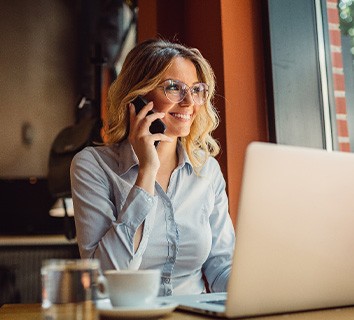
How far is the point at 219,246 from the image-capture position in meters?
1.82

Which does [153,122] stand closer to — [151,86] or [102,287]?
[151,86]

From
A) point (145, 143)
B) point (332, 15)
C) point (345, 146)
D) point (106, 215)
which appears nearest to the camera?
point (106, 215)

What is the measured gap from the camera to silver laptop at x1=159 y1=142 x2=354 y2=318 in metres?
0.88

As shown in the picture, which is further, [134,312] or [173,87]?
[173,87]

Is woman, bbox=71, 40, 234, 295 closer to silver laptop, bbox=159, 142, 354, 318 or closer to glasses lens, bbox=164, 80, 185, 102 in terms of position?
glasses lens, bbox=164, 80, 185, 102

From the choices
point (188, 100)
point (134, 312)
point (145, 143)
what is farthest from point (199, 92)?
point (134, 312)

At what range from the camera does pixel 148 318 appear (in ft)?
2.94

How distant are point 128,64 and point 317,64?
0.85m

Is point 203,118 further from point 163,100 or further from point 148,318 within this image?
point 148,318

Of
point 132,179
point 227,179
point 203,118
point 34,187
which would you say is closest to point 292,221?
point 132,179

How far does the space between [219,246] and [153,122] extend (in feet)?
1.60

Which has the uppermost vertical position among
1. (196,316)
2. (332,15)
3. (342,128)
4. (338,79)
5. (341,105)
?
(332,15)

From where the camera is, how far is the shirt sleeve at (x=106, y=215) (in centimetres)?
147

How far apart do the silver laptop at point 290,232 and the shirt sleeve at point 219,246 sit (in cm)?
72
